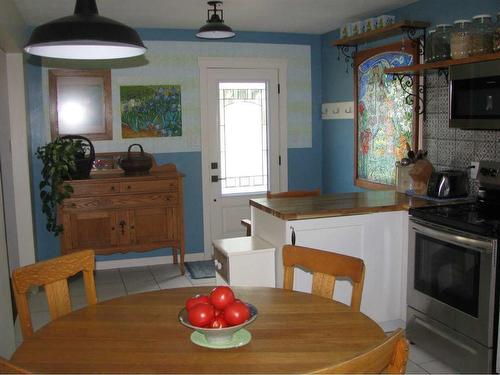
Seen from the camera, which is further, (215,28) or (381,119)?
(381,119)

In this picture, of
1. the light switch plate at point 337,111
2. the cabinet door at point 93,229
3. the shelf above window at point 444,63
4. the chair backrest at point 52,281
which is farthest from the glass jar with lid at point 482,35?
the cabinet door at point 93,229

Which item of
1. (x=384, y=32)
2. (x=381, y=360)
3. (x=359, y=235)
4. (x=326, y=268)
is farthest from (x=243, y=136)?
(x=381, y=360)

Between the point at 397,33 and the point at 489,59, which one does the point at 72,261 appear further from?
the point at 397,33

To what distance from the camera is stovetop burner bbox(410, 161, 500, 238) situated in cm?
284

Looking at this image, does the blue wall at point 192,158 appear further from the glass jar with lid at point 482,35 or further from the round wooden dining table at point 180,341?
the round wooden dining table at point 180,341

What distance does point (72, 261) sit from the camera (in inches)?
93.3

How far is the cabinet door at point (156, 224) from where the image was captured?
4.94 meters

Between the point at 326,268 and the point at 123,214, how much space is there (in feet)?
9.71

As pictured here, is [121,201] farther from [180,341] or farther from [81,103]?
[180,341]

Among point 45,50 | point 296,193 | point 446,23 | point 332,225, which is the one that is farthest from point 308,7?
point 45,50

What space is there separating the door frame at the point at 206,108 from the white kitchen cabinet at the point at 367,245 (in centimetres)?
207

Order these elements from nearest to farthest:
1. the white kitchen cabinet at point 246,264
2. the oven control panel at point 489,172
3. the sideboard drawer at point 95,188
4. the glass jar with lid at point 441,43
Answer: the white kitchen cabinet at point 246,264
the oven control panel at point 489,172
the glass jar with lid at point 441,43
the sideboard drawer at point 95,188

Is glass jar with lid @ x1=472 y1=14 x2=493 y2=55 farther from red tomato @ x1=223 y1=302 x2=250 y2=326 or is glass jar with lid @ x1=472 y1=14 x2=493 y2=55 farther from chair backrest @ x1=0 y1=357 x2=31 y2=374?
chair backrest @ x1=0 y1=357 x2=31 y2=374

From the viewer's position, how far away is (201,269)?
208 inches
